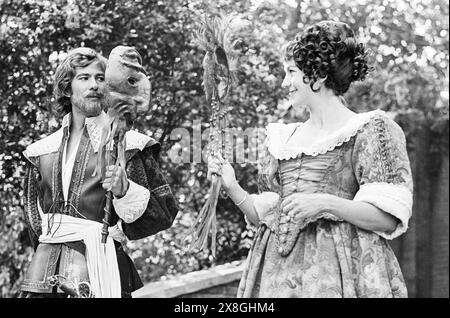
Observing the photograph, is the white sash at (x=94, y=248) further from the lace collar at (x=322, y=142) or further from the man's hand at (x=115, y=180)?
the lace collar at (x=322, y=142)

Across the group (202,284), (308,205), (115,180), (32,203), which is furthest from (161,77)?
(308,205)

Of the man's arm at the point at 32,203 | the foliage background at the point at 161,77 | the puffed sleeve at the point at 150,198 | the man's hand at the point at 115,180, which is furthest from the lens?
the foliage background at the point at 161,77

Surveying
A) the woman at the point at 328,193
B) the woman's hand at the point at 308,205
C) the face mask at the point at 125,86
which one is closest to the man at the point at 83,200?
the face mask at the point at 125,86

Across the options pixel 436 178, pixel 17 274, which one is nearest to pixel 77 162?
Answer: pixel 17 274

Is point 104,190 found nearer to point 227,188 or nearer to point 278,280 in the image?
point 227,188

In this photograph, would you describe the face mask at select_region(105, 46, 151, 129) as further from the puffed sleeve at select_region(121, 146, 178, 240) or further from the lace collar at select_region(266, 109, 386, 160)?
the lace collar at select_region(266, 109, 386, 160)

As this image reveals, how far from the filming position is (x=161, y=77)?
6.28 m

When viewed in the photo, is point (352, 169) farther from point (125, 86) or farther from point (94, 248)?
point (94, 248)

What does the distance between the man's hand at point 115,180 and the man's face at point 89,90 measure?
0.42m

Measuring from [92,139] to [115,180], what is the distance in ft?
1.34

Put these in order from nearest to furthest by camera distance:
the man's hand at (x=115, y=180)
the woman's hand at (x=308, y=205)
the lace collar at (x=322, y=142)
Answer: the woman's hand at (x=308, y=205) < the lace collar at (x=322, y=142) < the man's hand at (x=115, y=180)

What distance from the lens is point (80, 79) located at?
466 cm

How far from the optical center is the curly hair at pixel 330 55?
13.7 feet
